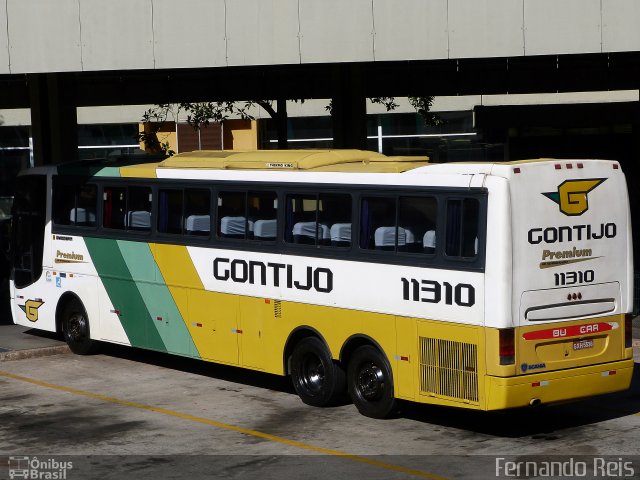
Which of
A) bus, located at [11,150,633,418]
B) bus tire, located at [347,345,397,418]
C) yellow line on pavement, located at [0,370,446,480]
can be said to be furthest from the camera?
bus tire, located at [347,345,397,418]

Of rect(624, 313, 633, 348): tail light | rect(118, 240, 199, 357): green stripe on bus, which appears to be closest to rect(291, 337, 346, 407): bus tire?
rect(118, 240, 199, 357): green stripe on bus

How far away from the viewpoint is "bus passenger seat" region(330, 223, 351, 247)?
14.6 m

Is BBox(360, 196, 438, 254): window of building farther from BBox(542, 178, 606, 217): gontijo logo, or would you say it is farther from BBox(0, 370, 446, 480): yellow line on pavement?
BBox(0, 370, 446, 480): yellow line on pavement

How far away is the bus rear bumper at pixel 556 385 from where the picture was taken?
1260 cm

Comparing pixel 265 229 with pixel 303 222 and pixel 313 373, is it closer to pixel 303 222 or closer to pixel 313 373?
pixel 303 222

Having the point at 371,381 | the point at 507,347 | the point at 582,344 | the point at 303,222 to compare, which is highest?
the point at 303,222

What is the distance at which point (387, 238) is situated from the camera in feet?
46.1

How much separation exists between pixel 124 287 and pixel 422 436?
644 cm

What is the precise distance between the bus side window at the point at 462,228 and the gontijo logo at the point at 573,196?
78 cm

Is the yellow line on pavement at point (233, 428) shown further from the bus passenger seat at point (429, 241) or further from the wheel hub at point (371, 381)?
the bus passenger seat at point (429, 241)

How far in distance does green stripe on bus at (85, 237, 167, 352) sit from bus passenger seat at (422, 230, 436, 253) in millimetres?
5413

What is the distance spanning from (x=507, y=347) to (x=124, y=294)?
24.2 feet

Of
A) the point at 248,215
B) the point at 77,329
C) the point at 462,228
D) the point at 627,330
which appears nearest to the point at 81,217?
the point at 77,329

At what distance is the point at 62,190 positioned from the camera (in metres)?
19.5
